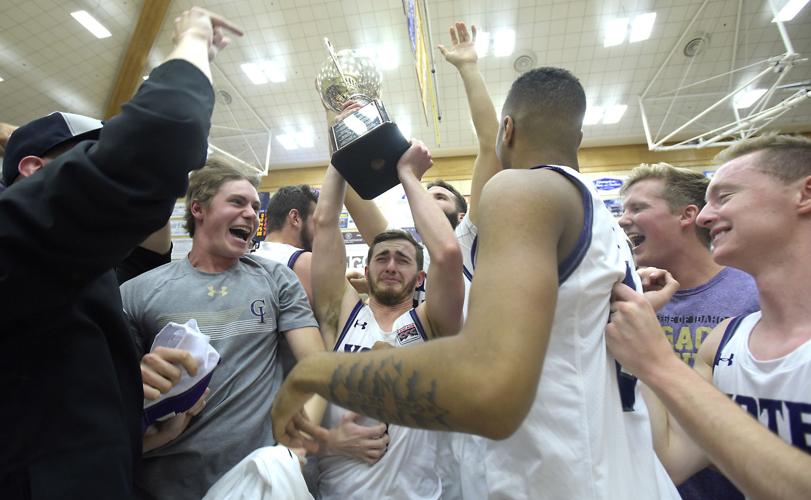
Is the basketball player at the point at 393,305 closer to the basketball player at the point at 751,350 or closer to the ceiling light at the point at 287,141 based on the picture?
the basketball player at the point at 751,350

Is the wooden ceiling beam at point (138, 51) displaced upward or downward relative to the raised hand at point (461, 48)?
upward

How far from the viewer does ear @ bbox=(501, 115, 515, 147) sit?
1.28m

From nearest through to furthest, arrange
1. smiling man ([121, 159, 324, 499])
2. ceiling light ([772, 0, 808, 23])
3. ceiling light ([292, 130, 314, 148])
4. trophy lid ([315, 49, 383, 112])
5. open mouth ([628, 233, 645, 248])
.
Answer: smiling man ([121, 159, 324, 499]), trophy lid ([315, 49, 383, 112]), open mouth ([628, 233, 645, 248]), ceiling light ([772, 0, 808, 23]), ceiling light ([292, 130, 314, 148])

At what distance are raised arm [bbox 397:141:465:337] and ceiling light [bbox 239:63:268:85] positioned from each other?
22.3 feet

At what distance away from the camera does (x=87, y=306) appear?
836 millimetres

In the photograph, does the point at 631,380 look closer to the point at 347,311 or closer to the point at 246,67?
the point at 347,311

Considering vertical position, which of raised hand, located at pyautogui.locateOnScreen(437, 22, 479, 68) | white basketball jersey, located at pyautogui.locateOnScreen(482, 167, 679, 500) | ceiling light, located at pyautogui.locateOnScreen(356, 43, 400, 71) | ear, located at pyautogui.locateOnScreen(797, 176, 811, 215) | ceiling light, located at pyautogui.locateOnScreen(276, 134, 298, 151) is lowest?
white basketball jersey, located at pyautogui.locateOnScreen(482, 167, 679, 500)

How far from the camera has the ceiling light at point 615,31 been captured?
5.93 meters

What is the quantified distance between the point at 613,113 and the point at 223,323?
28.2ft

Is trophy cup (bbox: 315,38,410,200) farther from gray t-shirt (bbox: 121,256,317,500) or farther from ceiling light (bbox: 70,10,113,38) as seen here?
ceiling light (bbox: 70,10,113,38)

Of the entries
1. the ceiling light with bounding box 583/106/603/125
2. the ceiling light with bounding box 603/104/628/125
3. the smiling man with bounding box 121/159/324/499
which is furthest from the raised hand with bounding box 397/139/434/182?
the ceiling light with bounding box 603/104/628/125

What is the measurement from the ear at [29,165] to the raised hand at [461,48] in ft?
5.67

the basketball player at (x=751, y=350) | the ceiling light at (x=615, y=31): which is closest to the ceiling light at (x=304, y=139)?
the ceiling light at (x=615, y=31)

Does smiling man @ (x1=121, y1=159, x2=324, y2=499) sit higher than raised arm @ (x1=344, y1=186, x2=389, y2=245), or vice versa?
raised arm @ (x1=344, y1=186, x2=389, y2=245)
